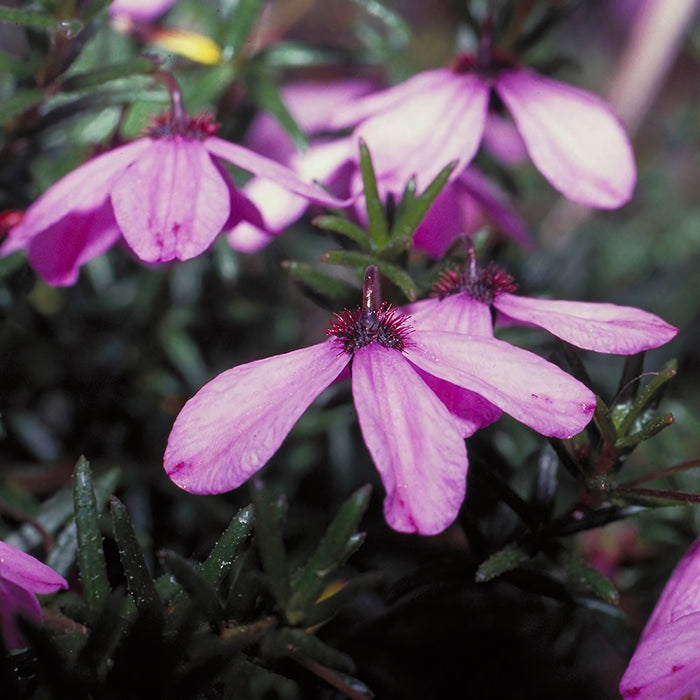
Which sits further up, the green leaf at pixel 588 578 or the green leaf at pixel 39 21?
the green leaf at pixel 39 21

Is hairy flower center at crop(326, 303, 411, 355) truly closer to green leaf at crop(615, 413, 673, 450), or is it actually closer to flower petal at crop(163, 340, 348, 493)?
flower petal at crop(163, 340, 348, 493)

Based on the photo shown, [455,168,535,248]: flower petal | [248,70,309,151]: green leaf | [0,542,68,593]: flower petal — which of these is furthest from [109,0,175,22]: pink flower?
[0,542,68,593]: flower petal

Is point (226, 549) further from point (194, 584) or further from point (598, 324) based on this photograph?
point (598, 324)

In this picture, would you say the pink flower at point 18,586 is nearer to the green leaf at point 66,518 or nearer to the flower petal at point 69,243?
the green leaf at point 66,518

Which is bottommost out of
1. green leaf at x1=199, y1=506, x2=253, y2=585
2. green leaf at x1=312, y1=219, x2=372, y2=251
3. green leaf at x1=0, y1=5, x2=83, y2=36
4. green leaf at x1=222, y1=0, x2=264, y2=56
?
green leaf at x1=199, y1=506, x2=253, y2=585

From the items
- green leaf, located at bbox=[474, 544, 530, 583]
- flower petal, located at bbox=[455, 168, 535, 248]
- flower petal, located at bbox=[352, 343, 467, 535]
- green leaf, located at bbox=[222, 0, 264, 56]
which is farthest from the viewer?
green leaf, located at bbox=[222, 0, 264, 56]

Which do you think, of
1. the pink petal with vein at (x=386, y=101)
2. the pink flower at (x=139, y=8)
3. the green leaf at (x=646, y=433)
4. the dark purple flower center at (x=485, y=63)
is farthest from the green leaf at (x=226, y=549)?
the pink flower at (x=139, y=8)

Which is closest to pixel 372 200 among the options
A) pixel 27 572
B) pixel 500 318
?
pixel 500 318
